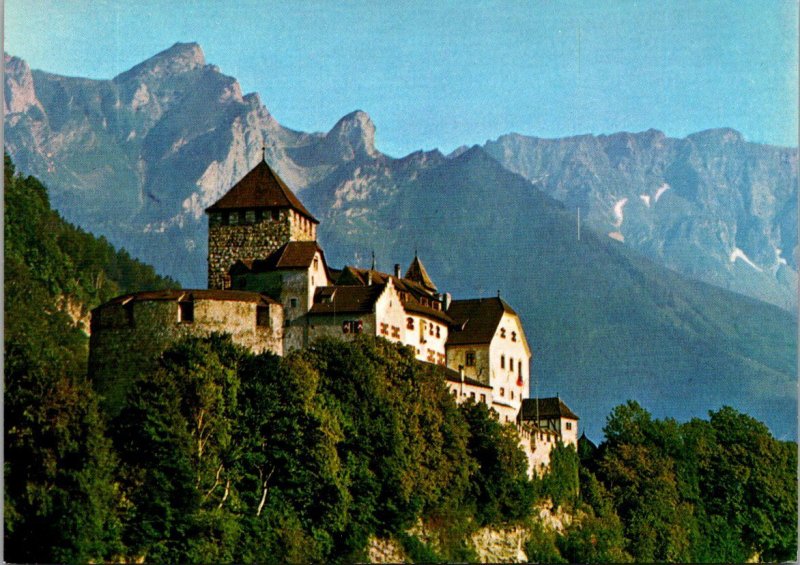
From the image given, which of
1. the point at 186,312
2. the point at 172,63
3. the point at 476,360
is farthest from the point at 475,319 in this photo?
the point at 172,63

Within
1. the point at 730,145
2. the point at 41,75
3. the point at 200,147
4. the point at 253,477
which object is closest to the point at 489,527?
the point at 253,477

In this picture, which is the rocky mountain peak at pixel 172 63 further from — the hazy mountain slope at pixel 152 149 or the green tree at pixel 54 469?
the green tree at pixel 54 469

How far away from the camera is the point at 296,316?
7800 centimetres

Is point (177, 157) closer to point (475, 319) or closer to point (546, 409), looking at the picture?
point (475, 319)

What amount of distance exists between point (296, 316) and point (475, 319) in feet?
50.6

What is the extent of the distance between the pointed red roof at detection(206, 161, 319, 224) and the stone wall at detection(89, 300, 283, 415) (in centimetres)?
1002

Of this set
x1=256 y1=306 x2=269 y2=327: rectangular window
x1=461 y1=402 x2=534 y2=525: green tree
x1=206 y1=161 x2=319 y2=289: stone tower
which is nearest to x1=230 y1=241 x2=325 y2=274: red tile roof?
x1=206 y1=161 x2=319 y2=289: stone tower

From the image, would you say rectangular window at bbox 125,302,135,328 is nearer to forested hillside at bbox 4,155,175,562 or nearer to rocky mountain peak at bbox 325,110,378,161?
forested hillside at bbox 4,155,175,562

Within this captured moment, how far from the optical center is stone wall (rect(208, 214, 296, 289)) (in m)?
82.6

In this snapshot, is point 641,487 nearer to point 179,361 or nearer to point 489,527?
point 489,527

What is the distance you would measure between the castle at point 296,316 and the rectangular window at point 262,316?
0.05 meters

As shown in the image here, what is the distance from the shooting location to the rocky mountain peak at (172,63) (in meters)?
107

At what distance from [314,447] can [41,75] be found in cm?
4698


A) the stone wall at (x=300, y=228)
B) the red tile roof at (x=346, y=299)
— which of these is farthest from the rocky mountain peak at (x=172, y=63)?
the red tile roof at (x=346, y=299)
